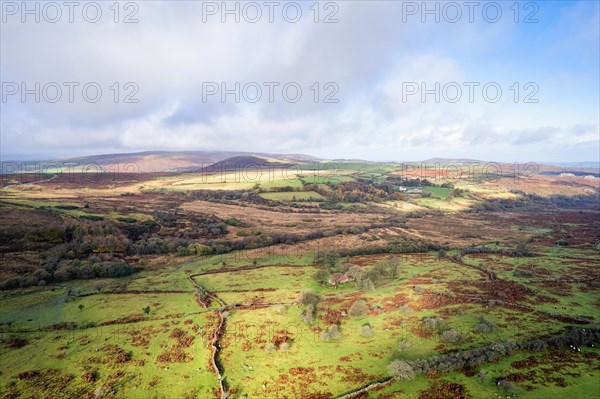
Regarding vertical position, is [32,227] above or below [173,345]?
above

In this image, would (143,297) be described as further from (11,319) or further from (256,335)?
(256,335)

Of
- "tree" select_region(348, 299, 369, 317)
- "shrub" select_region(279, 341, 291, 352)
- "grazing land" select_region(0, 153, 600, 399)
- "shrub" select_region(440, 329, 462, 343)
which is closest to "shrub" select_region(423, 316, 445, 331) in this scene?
"grazing land" select_region(0, 153, 600, 399)

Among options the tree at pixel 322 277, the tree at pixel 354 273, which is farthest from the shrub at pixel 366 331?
the tree at pixel 322 277

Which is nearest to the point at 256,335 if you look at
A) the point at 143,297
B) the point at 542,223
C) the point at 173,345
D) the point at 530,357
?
the point at 173,345

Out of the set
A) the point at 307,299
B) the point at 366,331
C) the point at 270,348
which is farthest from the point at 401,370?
the point at 307,299

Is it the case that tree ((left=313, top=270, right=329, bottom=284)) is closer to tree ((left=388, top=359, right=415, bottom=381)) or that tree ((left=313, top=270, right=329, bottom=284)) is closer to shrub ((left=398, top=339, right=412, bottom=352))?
shrub ((left=398, top=339, right=412, bottom=352))

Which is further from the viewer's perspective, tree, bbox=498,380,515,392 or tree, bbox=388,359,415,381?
tree, bbox=388,359,415,381

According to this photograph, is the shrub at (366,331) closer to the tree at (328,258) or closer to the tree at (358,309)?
the tree at (358,309)

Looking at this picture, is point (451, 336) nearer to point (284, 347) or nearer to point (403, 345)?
point (403, 345)
